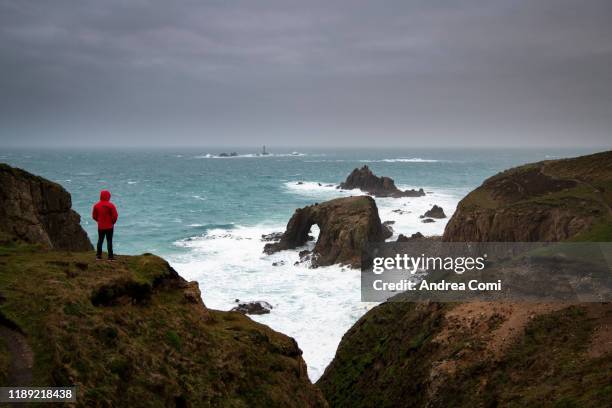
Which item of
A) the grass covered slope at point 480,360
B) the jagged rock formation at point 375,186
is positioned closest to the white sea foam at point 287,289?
the grass covered slope at point 480,360

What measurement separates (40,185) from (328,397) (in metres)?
20.0

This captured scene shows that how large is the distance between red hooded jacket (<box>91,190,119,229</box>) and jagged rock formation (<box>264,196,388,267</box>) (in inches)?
→ 1405

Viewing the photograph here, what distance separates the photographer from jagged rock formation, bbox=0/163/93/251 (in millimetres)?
22984

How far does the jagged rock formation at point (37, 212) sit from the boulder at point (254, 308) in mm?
12934

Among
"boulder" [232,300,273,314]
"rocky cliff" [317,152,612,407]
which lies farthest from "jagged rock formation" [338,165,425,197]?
"rocky cliff" [317,152,612,407]

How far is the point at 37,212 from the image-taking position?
25422mm

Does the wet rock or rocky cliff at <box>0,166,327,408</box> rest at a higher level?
rocky cliff at <box>0,166,327,408</box>

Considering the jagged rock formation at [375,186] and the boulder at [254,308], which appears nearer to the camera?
the boulder at [254,308]

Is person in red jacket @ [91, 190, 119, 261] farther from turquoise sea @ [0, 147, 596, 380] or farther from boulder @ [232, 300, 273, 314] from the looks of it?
boulder @ [232, 300, 273, 314]

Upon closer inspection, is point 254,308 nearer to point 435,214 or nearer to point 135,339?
point 135,339

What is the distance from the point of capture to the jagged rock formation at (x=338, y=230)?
165 ft

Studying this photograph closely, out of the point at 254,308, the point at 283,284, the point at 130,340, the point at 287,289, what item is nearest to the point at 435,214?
the point at 283,284

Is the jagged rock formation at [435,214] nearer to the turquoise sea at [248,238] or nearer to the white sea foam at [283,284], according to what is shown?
the turquoise sea at [248,238]

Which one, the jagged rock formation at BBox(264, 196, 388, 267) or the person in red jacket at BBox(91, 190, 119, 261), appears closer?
the person in red jacket at BBox(91, 190, 119, 261)
